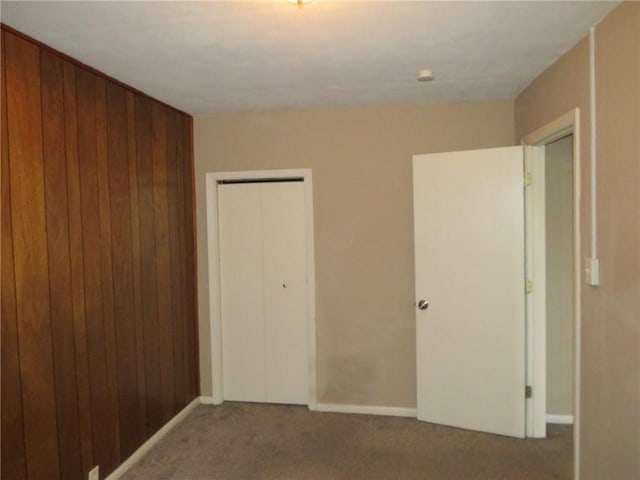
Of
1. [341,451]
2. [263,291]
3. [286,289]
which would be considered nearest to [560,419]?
[341,451]

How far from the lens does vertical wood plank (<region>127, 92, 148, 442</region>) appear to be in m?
2.72

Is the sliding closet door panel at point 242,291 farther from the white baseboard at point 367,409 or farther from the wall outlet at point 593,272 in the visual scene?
the wall outlet at point 593,272

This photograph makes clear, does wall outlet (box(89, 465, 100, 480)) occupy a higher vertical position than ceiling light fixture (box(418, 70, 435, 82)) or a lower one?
lower

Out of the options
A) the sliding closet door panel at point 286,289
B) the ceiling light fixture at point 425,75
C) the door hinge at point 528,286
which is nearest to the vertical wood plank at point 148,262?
the sliding closet door panel at point 286,289

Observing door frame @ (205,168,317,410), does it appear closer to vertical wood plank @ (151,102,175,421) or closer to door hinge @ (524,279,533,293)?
vertical wood plank @ (151,102,175,421)

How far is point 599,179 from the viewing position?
195cm

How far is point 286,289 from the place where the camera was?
11.5 feet

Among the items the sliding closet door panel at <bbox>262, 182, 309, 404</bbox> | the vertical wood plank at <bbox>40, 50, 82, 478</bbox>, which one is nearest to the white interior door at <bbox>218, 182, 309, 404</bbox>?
the sliding closet door panel at <bbox>262, 182, 309, 404</bbox>

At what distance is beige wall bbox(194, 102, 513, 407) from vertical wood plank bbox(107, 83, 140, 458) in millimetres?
998

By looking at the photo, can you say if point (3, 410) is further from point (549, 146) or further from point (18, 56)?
point (549, 146)

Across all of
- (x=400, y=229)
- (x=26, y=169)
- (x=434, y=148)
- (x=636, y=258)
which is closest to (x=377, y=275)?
(x=400, y=229)

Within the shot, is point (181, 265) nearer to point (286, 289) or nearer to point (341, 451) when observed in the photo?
point (286, 289)

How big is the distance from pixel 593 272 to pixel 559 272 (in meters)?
1.16

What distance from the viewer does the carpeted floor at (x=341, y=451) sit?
255 cm
